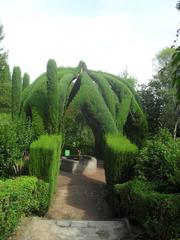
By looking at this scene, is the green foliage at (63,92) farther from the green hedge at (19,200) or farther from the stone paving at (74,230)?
the stone paving at (74,230)

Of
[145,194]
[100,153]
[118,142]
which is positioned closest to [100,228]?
[145,194]

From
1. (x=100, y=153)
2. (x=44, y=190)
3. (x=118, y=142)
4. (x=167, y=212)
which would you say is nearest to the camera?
(x=167, y=212)

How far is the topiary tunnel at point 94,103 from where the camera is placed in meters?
15.5

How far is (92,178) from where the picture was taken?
1461 centimetres

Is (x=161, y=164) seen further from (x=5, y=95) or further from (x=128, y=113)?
(x=5, y=95)

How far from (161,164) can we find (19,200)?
140 inches

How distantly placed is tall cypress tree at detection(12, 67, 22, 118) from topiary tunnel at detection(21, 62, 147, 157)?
34 cm

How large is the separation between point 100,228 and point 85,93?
27.8ft

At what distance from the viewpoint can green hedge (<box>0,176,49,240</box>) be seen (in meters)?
6.68

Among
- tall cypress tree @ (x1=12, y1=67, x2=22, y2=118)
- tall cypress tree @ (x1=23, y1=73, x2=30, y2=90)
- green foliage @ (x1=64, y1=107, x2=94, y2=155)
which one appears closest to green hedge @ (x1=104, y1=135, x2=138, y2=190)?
green foliage @ (x1=64, y1=107, x2=94, y2=155)

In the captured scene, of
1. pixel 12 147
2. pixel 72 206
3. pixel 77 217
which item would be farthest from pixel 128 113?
pixel 77 217

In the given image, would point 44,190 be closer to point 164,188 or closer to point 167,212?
point 164,188

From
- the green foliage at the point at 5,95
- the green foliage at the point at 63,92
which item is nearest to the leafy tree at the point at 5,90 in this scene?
the green foliage at the point at 5,95

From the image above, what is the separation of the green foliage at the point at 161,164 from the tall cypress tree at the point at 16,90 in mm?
7880
